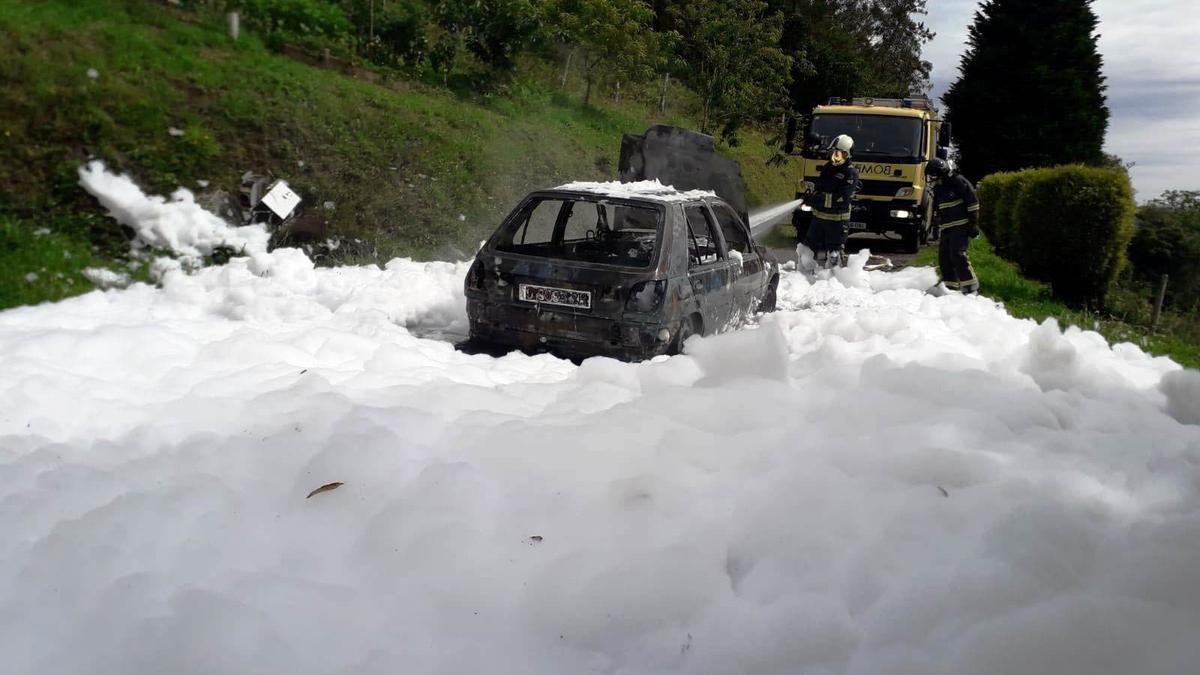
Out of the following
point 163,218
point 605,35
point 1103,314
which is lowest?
point 1103,314

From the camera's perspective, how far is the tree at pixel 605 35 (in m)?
22.0

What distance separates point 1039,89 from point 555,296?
3214 cm

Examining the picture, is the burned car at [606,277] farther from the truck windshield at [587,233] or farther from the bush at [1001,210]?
the bush at [1001,210]

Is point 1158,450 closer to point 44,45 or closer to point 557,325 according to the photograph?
point 557,325

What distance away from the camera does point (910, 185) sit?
1628cm

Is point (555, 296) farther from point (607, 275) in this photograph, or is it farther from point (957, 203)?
point (957, 203)

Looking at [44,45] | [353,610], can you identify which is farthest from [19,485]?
[44,45]

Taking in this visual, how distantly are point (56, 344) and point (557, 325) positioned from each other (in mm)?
3010

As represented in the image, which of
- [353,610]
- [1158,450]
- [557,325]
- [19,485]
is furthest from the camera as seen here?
[557,325]

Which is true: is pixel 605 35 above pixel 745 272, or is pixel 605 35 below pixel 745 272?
above

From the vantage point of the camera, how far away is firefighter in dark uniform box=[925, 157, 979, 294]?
1144 cm

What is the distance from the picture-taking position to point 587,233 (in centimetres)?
748

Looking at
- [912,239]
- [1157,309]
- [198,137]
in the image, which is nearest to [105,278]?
[198,137]

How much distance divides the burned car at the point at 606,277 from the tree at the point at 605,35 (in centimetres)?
1483
